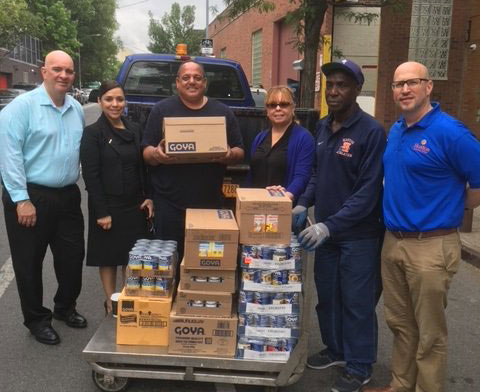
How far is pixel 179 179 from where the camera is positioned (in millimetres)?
3725

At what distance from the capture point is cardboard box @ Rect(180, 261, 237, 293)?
3207 mm

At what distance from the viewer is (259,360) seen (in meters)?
3.18

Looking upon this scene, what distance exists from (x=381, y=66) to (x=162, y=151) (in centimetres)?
1143

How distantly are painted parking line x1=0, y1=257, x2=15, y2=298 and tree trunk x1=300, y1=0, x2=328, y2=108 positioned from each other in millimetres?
5509

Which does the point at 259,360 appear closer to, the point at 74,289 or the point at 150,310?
the point at 150,310

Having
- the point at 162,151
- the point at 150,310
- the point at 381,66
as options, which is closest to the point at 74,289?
the point at 150,310

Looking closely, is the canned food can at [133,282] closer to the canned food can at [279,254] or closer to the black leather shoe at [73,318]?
the canned food can at [279,254]

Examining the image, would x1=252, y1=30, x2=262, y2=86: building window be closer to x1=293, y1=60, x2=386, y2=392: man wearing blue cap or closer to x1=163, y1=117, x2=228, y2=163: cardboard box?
x1=163, y1=117, x2=228, y2=163: cardboard box

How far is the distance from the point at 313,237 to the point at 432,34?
11.8m

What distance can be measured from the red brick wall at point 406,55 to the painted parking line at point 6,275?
10.3 m

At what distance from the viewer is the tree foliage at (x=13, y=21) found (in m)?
25.3

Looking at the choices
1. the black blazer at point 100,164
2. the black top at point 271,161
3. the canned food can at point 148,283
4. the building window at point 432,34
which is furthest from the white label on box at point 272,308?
the building window at point 432,34

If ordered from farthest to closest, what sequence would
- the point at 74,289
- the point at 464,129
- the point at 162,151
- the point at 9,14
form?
the point at 9,14
the point at 74,289
the point at 162,151
the point at 464,129

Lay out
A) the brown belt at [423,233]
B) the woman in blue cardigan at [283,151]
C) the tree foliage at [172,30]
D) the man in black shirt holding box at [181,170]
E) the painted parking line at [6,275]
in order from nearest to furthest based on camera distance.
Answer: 1. the brown belt at [423,233]
2. the woman in blue cardigan at [283,151]
3. the man in black shirt holding box at [181,170]
4. the painted parking line at [6,275]
5. the tree foliage at [172,30]
